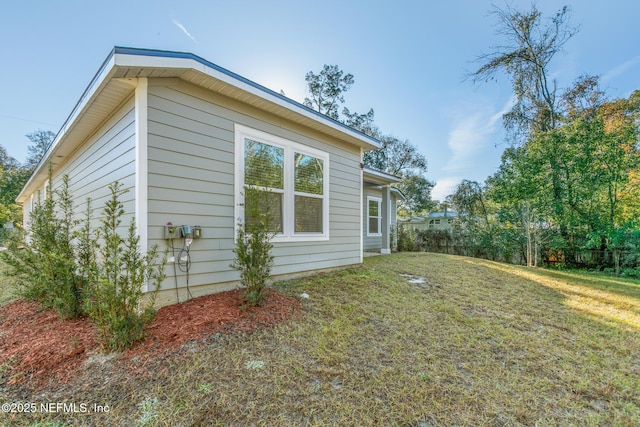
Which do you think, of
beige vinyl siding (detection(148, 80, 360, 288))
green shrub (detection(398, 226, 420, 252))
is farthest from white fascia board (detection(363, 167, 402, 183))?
beige vinyl siding (detection(148, 80, 360, 288))

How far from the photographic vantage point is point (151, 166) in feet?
10.6

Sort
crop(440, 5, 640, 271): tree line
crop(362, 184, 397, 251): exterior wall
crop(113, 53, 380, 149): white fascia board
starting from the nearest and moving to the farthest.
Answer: crop(113, 53, 380, 149): white fascia board
crop(440, 5, 640, 271): tree line
crop(362, 184, 397, 251): exterior wall

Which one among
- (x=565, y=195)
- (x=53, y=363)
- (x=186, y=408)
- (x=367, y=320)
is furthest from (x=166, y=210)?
(x=565, y=195)

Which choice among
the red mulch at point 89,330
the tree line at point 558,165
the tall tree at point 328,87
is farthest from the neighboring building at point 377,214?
the tall tree at point 328,87

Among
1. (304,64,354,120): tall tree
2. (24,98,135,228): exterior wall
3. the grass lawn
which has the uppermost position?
(304,64,354,120): tall tree

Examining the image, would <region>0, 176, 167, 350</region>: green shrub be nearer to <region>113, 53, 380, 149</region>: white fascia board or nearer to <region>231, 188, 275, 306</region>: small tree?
<region>231, 188, 275, 306</region>: small tree

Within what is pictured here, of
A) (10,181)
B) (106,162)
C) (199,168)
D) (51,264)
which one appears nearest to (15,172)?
(10,181)

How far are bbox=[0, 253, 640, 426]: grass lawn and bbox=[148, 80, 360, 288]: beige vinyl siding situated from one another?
1.30 metres

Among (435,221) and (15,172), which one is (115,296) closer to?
(435,221)

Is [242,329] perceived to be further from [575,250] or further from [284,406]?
[575,250]

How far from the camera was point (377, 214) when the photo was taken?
36.8ft

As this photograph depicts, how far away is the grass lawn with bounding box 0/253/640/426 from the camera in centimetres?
185

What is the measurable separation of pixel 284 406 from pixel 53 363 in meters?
2.13

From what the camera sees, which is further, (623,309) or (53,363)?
(623,309)
